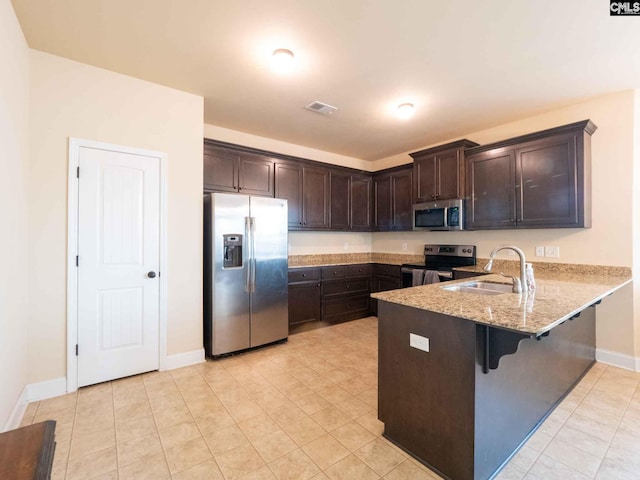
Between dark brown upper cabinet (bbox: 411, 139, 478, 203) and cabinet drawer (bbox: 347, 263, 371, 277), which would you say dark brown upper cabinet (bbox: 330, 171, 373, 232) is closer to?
cabinet drawer (bbox: 347, 263, 371, 277)

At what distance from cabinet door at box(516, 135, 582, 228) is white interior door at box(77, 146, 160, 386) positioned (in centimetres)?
387

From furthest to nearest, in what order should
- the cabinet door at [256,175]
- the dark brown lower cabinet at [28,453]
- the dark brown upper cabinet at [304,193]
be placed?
the dark brown upper cabinet at [304,193] → the cabinet door at [256,175] → the dark brown lower cabinet at [28,453]

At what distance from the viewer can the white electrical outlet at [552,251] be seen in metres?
3.38

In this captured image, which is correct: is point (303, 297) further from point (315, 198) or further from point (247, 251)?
point (315, 198)

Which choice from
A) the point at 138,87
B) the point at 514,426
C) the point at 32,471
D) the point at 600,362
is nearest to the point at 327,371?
the point at 514,426

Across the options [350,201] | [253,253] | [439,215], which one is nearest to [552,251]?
[439,215]

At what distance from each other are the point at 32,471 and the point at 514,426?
223cm

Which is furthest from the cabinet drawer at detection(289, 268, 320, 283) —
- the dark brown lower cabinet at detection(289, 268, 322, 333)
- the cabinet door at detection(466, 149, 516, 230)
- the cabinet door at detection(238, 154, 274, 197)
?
the cabinet door at detection(466, 149, 516, 230)

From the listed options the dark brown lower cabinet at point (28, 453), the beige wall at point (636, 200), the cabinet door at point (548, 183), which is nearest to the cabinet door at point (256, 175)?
the cabinet door at point (548, 183)

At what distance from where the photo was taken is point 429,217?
13.9 ft

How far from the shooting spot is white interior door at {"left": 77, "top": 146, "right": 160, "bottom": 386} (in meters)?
2.60

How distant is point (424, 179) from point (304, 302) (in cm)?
243

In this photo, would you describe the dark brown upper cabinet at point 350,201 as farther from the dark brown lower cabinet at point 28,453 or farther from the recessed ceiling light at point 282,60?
the dark brown lower cabinet at point 28,453

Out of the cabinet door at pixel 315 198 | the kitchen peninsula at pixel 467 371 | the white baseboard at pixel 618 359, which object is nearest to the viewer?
the kitchen peninsula at pixel 467 371
